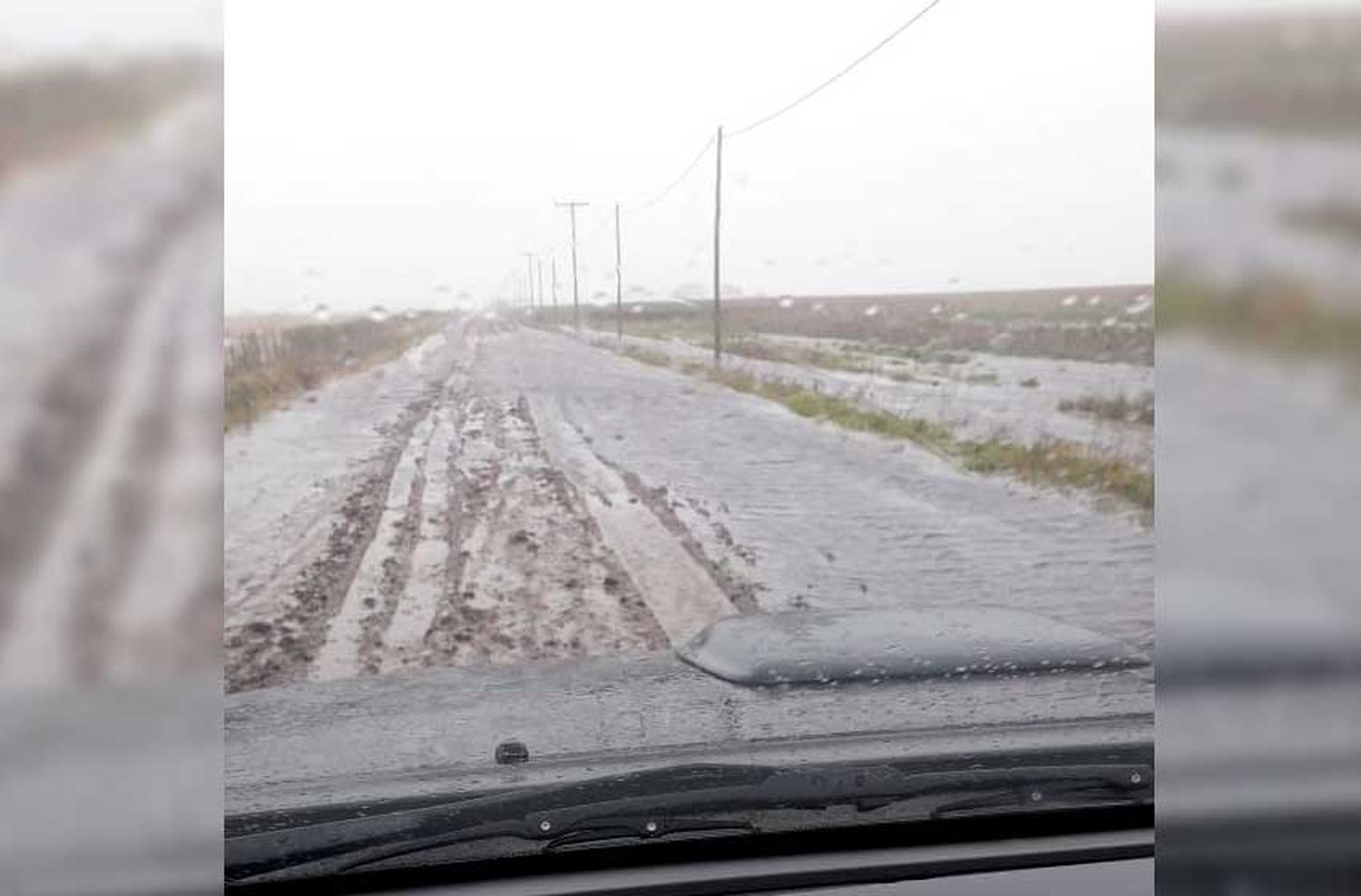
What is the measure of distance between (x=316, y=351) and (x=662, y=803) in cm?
137

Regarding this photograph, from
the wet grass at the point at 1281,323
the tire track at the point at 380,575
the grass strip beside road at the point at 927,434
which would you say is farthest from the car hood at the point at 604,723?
the wet grass at the point at 1281,323

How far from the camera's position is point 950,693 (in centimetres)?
374

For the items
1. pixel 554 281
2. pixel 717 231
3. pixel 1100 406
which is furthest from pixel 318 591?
pixel 1100 406

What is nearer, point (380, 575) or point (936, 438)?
point (380, 575)

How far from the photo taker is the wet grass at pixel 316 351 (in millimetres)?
3412

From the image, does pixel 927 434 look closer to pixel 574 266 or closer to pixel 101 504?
pixel 574 266

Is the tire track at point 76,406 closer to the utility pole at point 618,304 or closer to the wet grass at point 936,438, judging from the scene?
the utility pole at point 618,304

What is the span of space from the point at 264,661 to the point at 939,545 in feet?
6.10

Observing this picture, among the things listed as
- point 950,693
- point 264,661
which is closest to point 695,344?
point 950,693

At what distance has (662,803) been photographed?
10.8 ft

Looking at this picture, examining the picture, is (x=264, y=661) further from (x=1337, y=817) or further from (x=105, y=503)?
(x=1337, y=817)

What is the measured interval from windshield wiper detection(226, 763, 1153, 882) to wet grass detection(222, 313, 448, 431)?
89cm

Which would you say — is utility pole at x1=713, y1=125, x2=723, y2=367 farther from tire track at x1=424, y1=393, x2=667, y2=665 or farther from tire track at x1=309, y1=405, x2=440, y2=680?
tire track at x1=309, y1=405, x2=440, y2=680

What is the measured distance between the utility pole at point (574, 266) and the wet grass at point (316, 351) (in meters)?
0.42
